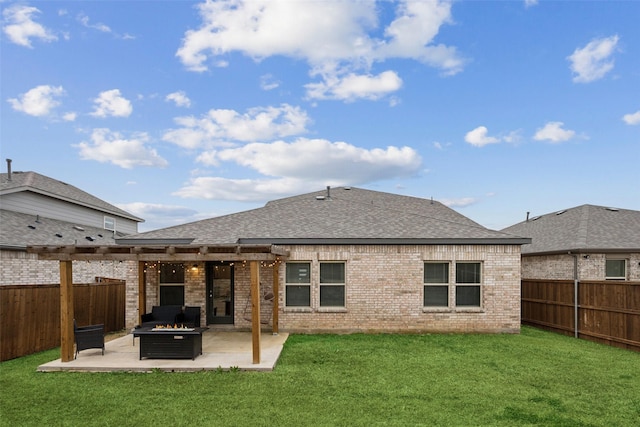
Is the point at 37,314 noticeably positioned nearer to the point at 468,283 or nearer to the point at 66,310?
the point at 66,310

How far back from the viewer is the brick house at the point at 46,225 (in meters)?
13.5

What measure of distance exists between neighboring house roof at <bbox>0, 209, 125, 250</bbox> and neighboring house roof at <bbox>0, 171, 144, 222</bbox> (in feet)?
3.61

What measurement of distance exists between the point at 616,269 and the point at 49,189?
77.5 ft

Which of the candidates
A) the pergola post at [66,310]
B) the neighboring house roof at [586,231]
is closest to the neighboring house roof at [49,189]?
the pergola post at [66,310]

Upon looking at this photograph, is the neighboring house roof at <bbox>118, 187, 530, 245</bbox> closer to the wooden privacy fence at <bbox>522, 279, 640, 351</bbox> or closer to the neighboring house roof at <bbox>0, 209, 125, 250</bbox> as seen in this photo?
the wooden privacy fence at <bbox>522, 279, 640, 351</bbox>

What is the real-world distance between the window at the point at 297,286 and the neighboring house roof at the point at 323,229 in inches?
32.2

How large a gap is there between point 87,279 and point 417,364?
13.9 metres

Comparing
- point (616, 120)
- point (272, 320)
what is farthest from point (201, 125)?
point (616, 120)

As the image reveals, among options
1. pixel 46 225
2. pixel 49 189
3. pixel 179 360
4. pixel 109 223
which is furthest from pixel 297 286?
pixel 109 223

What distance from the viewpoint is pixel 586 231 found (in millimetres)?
15195

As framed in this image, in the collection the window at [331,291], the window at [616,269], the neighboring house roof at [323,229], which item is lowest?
the window at [331,291]

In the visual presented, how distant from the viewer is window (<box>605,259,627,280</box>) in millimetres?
13758

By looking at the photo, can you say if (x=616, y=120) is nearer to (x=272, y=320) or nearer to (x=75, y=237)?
(x=272, y=320)

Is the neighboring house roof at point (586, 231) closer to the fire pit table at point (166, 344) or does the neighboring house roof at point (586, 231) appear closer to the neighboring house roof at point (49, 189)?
the fire pit table at point (166, 344)
